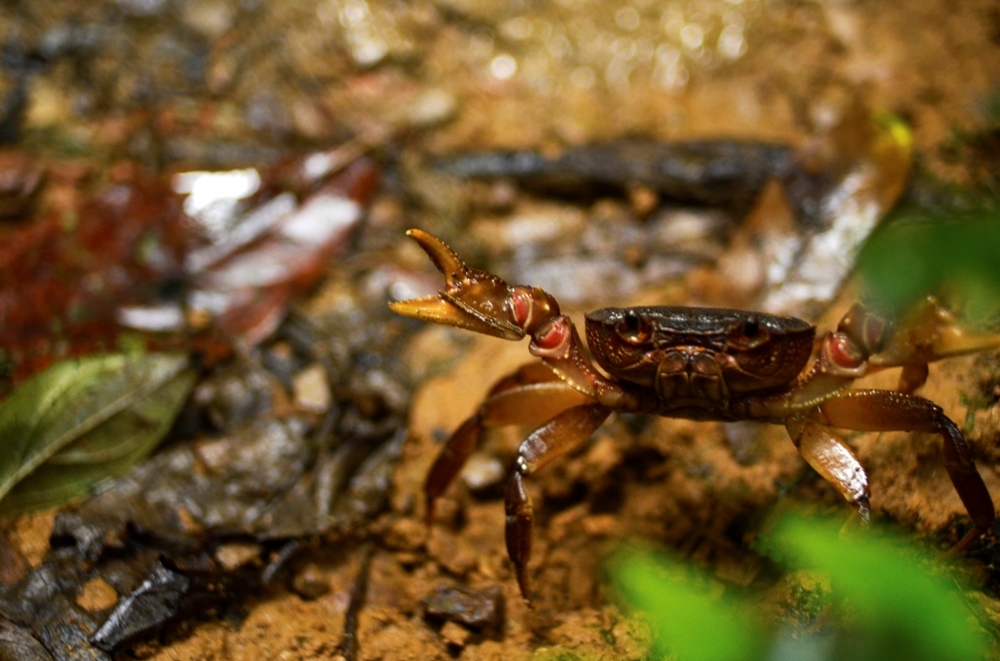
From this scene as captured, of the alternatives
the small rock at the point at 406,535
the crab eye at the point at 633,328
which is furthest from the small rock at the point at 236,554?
the crab eye at the point at 633,328

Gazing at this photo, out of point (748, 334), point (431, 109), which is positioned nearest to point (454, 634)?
point (748, 334)

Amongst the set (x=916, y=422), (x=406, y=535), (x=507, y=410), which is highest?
(x=916, y=422)

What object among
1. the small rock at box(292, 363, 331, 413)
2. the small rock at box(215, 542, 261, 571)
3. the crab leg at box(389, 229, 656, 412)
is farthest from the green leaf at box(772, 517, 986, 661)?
the small rock at box(292, 363, 331, 413)

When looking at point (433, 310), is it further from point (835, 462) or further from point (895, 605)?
point (895, 605)

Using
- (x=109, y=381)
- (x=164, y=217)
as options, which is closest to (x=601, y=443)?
(x=109, y=381)

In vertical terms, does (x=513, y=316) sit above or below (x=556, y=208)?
above

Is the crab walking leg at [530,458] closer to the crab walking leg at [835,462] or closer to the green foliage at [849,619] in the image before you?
the crab walking leg at [835,462]

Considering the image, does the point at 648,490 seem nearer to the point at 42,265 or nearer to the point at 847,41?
the point at 42,265
